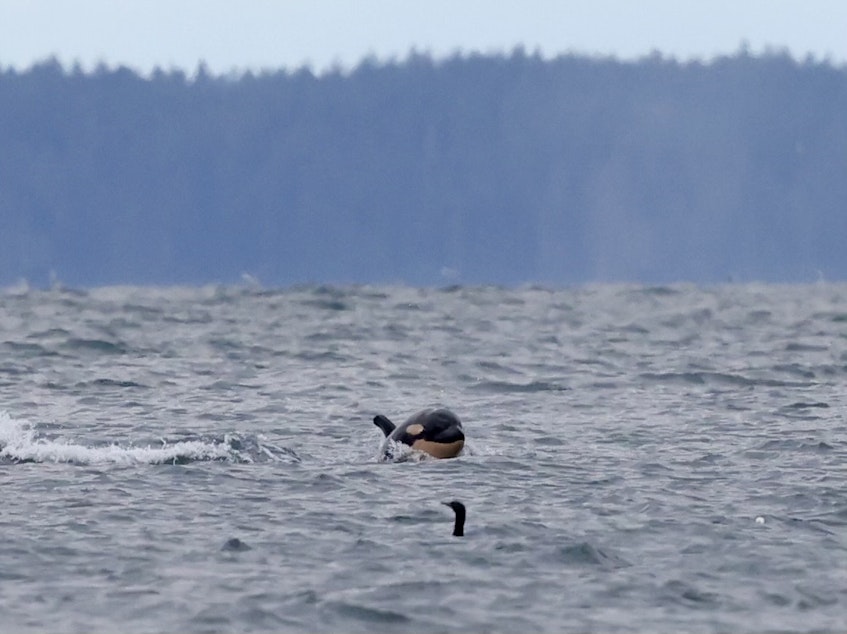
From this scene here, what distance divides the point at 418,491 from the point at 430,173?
224ft

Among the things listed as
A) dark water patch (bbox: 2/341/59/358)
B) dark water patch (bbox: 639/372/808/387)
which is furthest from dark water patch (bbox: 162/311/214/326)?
dark water patch (bbox: 639/372/808/387)

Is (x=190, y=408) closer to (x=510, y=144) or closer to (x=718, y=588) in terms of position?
(x=718, y=588)

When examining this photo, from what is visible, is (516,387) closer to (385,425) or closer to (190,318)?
(385,425)

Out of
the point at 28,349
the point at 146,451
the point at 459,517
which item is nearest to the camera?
the point at 459,517

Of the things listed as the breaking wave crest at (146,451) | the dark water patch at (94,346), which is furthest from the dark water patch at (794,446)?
the dark water patch at (94,346)

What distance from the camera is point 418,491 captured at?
48.7 ft

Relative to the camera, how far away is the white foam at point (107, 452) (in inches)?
647

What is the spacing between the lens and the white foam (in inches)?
647

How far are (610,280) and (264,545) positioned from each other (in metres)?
65.7

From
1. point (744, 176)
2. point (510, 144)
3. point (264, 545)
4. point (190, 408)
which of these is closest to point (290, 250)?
point (510, 144)

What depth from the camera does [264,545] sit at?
489 inches

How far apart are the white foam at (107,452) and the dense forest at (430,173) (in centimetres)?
5745

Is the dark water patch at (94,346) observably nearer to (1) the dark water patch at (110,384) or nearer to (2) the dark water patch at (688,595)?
(1) the dark water patch at (110,384)

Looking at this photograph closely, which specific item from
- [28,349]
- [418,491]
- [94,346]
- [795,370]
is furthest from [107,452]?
[94,346]
